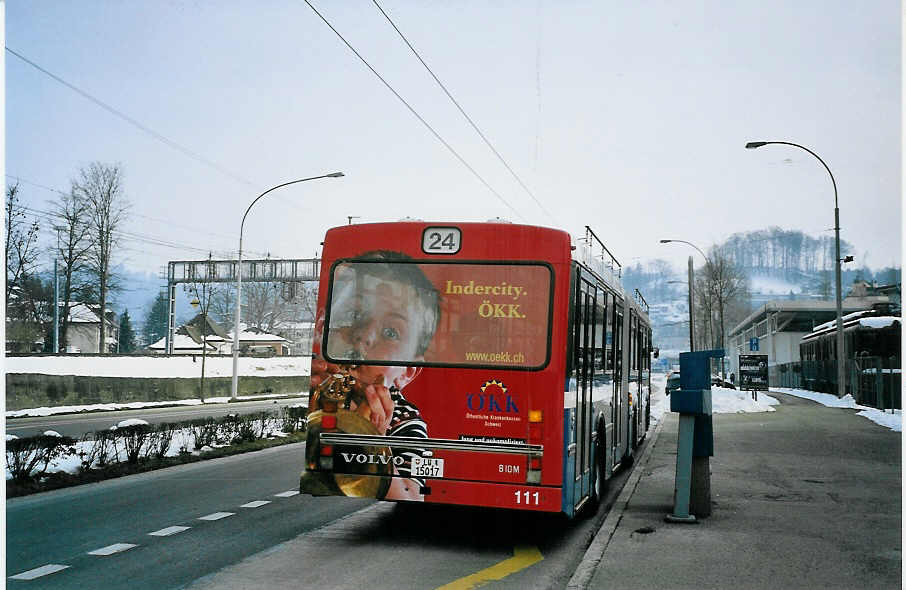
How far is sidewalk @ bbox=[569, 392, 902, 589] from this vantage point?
6902 millimetres

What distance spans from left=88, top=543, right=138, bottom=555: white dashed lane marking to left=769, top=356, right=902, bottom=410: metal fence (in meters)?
20.3

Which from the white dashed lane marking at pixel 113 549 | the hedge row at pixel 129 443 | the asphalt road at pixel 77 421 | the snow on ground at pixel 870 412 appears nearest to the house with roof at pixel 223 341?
the asphalt road at pixel 77 421

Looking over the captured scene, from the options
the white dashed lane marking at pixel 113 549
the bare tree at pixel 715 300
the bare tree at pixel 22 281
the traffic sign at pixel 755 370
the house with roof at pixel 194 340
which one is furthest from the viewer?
the house with roof at pixel 194 340

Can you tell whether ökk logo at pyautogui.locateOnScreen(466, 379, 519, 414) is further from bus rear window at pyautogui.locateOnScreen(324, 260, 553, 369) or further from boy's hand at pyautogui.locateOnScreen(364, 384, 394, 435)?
boy's hand at pyautogui.locateOnScreen(364, 384, 394, 435)

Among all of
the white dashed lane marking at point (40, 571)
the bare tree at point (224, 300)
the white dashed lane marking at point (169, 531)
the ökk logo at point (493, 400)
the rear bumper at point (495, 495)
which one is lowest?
the white dashed lane marking at point (169, 531)

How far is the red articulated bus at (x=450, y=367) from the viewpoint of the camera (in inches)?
312

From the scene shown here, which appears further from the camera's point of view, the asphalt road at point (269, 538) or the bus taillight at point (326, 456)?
the bus taillight at point (326, 456)

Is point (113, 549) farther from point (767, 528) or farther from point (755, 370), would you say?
point (755, 370)

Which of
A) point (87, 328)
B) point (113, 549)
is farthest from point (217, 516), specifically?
point (87, 328)

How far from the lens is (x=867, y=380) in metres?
28.2

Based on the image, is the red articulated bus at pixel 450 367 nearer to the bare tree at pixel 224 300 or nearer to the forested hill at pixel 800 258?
the forested hill at pixel 800 258

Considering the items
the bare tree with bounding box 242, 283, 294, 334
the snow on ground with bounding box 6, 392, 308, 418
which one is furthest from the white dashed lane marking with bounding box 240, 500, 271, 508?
the bare tree with bounding box 242, 283, 294, 334

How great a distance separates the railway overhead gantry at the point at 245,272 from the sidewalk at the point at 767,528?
1284 inches

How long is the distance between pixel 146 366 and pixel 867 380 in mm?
31198
